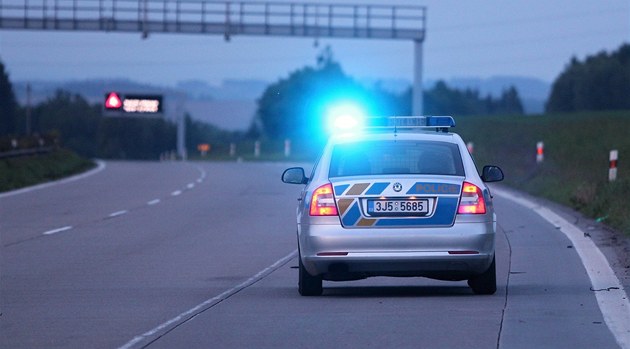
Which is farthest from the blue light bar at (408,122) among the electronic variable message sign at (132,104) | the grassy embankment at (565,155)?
the electronic variable message sign at (132,104)

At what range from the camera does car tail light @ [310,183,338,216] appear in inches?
464

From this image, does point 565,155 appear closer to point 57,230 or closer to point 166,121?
point 57,230

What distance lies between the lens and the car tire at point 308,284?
40.2ft

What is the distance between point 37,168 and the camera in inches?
1697

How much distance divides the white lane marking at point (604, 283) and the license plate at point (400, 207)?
1.74 m

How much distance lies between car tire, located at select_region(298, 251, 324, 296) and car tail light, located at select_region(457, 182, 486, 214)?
1.52m

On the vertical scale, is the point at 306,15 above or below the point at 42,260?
above

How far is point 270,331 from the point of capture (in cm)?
1014

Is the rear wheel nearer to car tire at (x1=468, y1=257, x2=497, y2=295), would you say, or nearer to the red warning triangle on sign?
car tire at (x1=468, y1=257, x2=497, y2=295)

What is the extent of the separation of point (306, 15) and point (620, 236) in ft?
114

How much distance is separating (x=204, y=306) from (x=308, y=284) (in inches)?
41.8

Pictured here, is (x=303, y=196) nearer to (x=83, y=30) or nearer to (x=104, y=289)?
(x=104, y=289)

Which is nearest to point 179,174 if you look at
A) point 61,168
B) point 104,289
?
point 61,168

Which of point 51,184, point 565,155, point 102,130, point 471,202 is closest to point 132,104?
point 51,184
